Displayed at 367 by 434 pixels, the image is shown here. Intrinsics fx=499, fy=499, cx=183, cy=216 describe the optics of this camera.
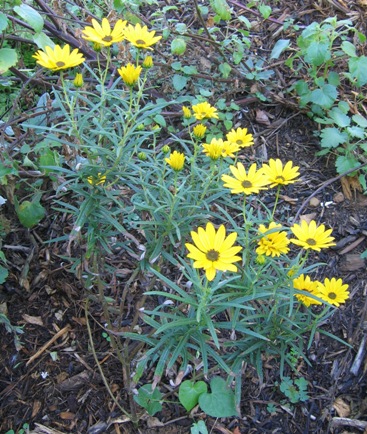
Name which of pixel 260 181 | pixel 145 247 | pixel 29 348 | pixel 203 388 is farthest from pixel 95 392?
pixel 260 181

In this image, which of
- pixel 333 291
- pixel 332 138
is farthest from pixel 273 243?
pixel 332 138

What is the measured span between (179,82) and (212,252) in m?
1.67

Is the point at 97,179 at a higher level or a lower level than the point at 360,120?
higher

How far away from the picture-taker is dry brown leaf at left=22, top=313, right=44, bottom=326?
231 cm

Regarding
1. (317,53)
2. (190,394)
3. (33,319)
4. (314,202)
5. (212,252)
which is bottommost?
(33,319)

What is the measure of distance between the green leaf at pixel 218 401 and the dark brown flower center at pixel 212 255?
0.61 metres

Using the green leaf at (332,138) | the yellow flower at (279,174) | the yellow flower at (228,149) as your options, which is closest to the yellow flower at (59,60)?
the yellow flower at (228,149)

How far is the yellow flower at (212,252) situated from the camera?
1.42 m

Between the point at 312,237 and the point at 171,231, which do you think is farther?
the point at 171,231

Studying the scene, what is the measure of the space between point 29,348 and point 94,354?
335 millimetres

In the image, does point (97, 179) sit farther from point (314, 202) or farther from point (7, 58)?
point (314, 202)

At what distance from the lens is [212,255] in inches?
57.9

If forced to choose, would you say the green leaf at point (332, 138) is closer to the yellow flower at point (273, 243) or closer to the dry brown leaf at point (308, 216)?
the dry brown leaf at point (308, 216)

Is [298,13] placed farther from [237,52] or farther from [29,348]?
[29,348]
